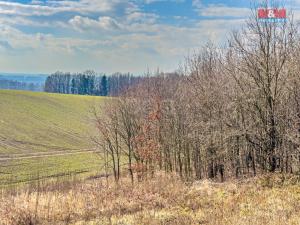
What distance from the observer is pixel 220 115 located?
23.5 m

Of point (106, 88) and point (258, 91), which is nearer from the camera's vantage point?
point (258, 91)

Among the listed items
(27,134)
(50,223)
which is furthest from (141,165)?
(27,134)

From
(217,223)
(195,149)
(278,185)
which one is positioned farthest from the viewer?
(195,149)

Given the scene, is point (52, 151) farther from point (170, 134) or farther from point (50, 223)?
point (50, 223)

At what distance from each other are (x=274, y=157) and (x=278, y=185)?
4.97 meters

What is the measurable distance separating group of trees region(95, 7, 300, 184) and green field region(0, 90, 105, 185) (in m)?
6.07

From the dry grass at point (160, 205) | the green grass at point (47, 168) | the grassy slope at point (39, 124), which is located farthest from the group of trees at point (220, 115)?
the grassy slope at point (39, 124)

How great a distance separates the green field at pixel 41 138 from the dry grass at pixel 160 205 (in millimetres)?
22354

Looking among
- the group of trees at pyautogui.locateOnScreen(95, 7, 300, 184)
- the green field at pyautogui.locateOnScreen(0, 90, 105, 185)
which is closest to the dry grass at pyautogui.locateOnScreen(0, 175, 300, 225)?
the group of trees at pyautogui.locateOnScreen(95, 7, 300, 184)

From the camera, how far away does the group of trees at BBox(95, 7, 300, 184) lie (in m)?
19.5

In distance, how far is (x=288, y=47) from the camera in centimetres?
1944

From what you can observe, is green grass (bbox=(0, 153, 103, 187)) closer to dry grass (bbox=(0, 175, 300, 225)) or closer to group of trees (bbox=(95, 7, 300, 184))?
group of trees (bbox=(95, 7, 300, 184))

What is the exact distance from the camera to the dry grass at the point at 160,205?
951cm

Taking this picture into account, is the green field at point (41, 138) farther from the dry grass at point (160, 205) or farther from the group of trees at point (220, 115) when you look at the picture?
the dry grass at point (160, 205)
